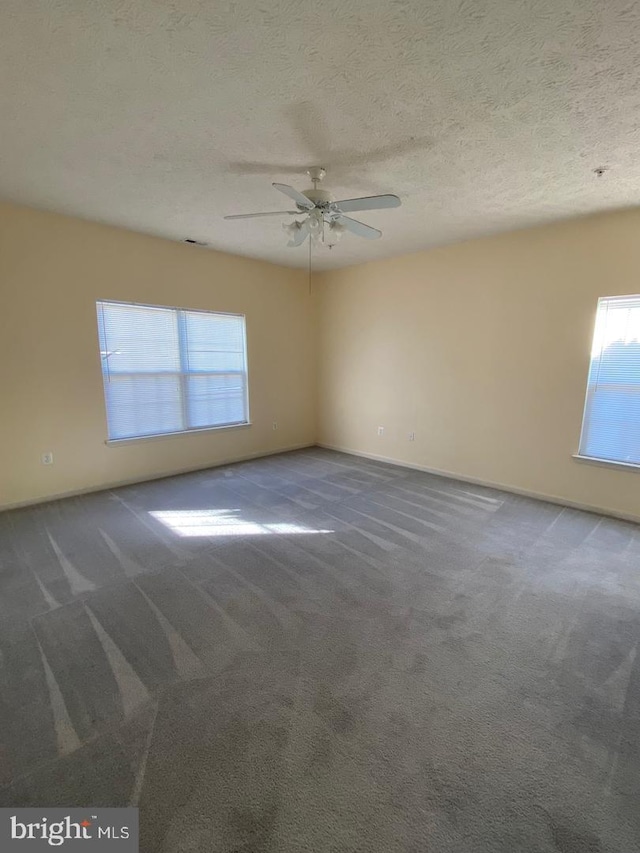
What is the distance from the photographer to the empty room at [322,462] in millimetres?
1311

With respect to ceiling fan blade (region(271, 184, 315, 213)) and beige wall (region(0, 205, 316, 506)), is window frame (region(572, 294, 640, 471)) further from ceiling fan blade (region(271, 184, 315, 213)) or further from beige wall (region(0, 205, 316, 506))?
beige wall (region(0, 205, 316, 506))

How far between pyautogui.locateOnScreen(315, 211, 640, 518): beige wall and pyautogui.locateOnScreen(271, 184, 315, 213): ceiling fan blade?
95.9 inches

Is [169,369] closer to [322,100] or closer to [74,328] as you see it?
[74,328]

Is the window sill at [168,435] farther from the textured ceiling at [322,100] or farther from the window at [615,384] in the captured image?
the window at [615,384]

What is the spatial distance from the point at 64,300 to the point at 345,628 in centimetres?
385

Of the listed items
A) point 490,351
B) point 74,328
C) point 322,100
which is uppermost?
point 322,100

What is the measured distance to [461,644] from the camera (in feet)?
6.22

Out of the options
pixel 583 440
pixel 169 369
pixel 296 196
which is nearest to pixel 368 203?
pixel 296 196

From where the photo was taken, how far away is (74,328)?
3740mm

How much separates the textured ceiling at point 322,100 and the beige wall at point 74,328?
588 millimetres

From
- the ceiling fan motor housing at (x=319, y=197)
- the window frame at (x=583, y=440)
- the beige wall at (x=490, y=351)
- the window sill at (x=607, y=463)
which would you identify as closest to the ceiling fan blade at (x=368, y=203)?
the ceiling fan motor housing at (x=319, y=197)

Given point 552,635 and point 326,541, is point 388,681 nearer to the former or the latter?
point 552,635

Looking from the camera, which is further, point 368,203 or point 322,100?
point 368,203

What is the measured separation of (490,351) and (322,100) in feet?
9.89
